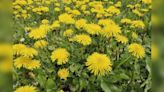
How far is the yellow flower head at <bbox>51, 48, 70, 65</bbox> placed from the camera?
62.7 inches

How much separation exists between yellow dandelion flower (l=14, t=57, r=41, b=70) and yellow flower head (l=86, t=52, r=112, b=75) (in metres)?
0.23

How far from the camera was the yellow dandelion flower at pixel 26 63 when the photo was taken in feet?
4.70

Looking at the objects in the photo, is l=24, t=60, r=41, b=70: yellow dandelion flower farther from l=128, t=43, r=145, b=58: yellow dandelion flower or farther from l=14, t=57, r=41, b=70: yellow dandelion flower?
l=128, t=43, r=145, b=58: yellow dandelion flower

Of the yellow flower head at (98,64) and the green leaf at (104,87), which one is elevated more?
the yellow flower head at (98,64)

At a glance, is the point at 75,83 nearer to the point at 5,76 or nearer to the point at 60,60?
the point at 60,60

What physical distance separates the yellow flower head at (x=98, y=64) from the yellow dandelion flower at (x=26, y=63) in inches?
9.1

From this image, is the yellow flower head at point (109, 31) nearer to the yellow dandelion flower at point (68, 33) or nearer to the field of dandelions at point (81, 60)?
the field of dandelions at point (81, 60)

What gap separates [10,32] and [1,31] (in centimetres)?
1

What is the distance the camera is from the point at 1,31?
46 centimetres

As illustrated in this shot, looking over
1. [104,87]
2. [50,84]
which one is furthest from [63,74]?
[104,87]

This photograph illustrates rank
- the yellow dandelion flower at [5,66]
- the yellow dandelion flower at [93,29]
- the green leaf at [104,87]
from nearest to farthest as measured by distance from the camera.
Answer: the yellow dandelion flower at [5,66] < the green leaf at [104,87] < the yellow dandelion flower at [93,29]

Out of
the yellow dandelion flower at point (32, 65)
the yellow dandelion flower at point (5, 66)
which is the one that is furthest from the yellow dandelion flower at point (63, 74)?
the yellow dandelion flower at point (5, 66)

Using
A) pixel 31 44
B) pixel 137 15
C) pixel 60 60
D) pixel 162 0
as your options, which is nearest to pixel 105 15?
pixel 137 15

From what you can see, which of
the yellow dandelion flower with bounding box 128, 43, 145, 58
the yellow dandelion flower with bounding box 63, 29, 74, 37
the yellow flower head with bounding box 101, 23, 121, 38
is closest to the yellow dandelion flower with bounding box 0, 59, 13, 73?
the yellow dandelion flower with bounding box 128, 43, 145, 58
